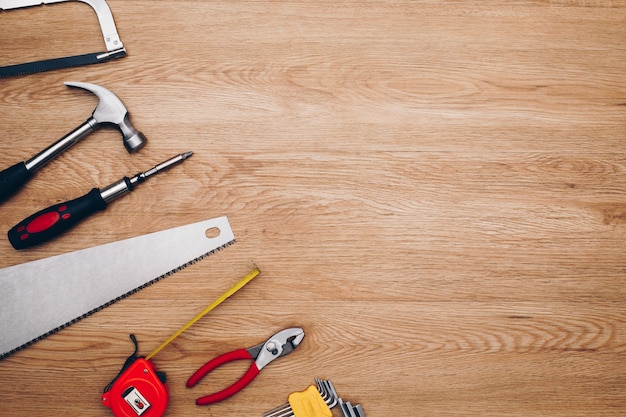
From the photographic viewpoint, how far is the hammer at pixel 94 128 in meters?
1.29

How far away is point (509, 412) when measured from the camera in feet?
4.46

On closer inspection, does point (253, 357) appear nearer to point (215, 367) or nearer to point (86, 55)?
point (215, 367)

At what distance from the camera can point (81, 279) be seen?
1.30m

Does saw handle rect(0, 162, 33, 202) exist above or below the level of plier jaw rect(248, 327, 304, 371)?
above

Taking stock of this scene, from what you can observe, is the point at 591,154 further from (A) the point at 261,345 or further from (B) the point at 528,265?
(A) the point at 261,345

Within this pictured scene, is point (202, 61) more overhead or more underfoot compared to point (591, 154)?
more overhead

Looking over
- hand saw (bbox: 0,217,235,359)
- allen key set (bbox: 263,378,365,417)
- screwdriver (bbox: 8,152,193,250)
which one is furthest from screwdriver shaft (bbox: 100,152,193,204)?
allen key set (bbox: 263,378,365,417)

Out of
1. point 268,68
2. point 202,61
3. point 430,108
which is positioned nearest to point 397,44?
point 430,108

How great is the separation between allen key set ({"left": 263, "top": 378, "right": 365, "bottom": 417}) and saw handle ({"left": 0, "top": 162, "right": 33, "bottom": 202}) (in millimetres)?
934

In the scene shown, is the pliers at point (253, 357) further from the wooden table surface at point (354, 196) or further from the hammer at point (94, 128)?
the hammer at point (94, 128)

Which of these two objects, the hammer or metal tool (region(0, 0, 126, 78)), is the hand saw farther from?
metal tool (region(0, 0, 126, 78))

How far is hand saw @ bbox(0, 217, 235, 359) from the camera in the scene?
1290 mm

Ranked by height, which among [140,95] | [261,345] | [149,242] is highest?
[140,95]

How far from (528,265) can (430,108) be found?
0.54 m
